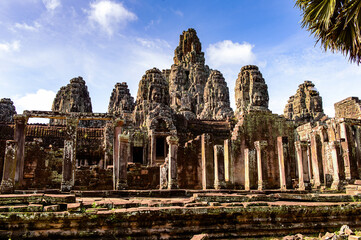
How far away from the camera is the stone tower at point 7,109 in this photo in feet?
122

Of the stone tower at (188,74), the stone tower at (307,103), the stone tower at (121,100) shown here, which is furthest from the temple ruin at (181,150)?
the stone tower at (188,74)

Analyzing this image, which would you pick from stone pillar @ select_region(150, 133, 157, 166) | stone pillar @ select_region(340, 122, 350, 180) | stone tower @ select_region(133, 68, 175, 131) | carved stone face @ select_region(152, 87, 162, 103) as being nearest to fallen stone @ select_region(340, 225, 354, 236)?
stone pillar @ select_region(340, 122, 350, 180)

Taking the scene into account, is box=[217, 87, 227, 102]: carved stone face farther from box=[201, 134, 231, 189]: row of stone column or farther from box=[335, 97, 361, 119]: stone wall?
box=[201, 134, 231, 189]: row of stone column

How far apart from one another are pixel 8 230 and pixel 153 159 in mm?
19424

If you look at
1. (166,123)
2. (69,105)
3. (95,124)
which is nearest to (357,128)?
(166,123)

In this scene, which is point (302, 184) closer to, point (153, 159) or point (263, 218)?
point (263, 218)

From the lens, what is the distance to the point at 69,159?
12312 millimetres

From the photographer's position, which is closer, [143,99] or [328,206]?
[328,206]

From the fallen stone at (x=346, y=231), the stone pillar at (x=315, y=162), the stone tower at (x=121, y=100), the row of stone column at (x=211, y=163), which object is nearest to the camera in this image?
the fallen stone at (x=346, y=231)

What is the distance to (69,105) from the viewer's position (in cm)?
3969

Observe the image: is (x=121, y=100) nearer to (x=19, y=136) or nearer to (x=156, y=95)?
(x=156, y=95)

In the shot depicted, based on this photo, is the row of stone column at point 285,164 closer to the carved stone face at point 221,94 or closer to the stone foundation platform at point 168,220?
the stone foundation platform at point 168,220

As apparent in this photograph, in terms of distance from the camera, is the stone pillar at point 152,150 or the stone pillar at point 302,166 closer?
the stone pillar at point 302,166

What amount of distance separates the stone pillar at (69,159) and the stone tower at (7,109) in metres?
28.6
